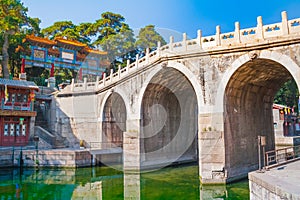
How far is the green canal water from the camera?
1191 cm

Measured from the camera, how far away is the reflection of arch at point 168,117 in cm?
1695

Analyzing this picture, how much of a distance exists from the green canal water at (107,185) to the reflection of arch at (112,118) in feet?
12.0

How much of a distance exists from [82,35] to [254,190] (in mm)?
33452

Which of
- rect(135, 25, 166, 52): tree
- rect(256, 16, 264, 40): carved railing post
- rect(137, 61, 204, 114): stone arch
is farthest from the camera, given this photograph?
rect(135, 25, 166, 52): tree

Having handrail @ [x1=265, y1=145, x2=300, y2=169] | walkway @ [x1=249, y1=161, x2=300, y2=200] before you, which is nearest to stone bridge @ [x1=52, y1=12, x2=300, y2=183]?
handrail @ [x1=265, y1=145, x2=300, y2=169]

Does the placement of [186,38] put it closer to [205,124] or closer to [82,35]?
[205,124]

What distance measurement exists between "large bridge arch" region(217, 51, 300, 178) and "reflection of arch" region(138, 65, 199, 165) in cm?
348

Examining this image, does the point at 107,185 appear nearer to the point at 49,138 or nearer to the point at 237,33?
the point at 49,138

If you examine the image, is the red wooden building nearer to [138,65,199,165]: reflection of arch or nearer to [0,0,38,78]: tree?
[0,0,38,78]: tree

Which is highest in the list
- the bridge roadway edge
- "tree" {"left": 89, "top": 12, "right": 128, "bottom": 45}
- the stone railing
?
"tree" {"left": 89, "top": 12, "right": 128, "bottom": 45}

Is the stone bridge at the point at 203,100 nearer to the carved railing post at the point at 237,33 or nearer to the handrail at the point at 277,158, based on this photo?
the carved railing post at the point at 237,33

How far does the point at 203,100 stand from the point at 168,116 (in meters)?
6.57

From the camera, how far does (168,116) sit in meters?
19.7

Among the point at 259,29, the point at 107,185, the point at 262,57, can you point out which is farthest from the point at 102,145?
the point at 259,29
